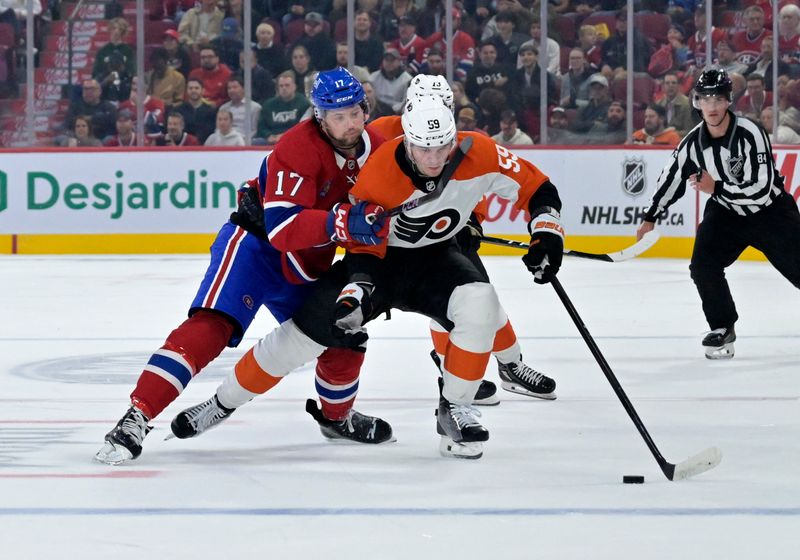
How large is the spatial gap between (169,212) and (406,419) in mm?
5860

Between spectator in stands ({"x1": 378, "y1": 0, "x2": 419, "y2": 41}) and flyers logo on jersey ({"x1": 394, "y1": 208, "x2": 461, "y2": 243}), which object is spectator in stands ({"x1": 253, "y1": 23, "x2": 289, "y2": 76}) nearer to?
spectator in stands ({"x1": 378, "y1": 0, "x2": 419, "y2": 41})

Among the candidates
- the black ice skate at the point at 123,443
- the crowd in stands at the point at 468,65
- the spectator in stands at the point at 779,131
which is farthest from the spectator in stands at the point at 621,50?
the black ice skate at the point at 123,443

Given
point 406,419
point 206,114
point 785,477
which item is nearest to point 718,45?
point 206,114

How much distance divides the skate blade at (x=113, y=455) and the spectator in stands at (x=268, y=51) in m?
6.54

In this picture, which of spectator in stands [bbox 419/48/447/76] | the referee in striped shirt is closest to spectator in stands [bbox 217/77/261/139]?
spectator in stands [bbox 419/48/447/76]

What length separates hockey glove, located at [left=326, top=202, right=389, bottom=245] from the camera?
3.24 meters

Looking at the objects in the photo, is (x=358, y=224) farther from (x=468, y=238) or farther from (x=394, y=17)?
(x=394, y=17)

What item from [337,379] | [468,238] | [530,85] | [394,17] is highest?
[394,17]

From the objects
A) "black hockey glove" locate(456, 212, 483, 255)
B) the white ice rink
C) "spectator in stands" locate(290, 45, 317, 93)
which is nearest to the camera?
the white ice rink

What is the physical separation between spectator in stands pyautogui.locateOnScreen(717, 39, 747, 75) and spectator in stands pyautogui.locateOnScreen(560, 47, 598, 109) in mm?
821

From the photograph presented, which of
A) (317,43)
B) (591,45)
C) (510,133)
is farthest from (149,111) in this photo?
(591,45)

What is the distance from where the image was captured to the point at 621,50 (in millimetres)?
9320

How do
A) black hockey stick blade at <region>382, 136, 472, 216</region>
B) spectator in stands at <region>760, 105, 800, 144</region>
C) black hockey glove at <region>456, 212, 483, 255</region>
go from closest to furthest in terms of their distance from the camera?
black hockey stick blade at <region>382, 136, 472, 216</region>
black hockey glove at <region>456, 212, 483, 255</region>
spectator in stands at <region>760, 105, 800, 144</region>

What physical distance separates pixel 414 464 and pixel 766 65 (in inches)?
266
